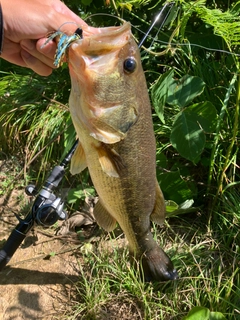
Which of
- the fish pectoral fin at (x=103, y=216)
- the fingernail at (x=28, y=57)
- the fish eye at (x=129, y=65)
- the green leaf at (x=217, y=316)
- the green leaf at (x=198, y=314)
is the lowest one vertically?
the green leaf at (x=217, y=316)

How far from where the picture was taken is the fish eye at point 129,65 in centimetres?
152

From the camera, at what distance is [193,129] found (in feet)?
8.01

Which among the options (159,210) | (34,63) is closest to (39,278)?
(159,210)

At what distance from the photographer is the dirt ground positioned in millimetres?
2547

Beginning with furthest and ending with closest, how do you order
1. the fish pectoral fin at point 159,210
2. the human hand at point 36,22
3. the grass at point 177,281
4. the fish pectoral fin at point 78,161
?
1. the grass at point 177,281
2. the fish pectoral fin at point 159,210
3. the fish pectoral fin at point 78,161
4. the human hand at point 36,22

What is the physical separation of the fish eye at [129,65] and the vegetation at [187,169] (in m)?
0.70

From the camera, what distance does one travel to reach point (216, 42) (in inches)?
115

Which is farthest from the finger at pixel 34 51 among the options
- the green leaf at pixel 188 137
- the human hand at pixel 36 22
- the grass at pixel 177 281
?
the grass at pixel 177 281

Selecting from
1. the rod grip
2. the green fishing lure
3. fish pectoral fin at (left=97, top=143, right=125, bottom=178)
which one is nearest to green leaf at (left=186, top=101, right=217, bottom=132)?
→ fish pectoral fin at (left=97, top=143, right=125, bottom=178)

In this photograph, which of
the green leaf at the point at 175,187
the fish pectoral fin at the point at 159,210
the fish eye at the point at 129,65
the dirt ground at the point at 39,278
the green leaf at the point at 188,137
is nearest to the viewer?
the fish eye at the point at 129,65

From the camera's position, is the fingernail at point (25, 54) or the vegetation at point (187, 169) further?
the vegetation at point (187, 169)

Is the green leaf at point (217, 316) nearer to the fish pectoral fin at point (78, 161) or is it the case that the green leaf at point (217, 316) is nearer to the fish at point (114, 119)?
the fish at point (114, 119)

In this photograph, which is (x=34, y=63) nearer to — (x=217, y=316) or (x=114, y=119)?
(x=114, y=119)

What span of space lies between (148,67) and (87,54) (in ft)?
6.27
